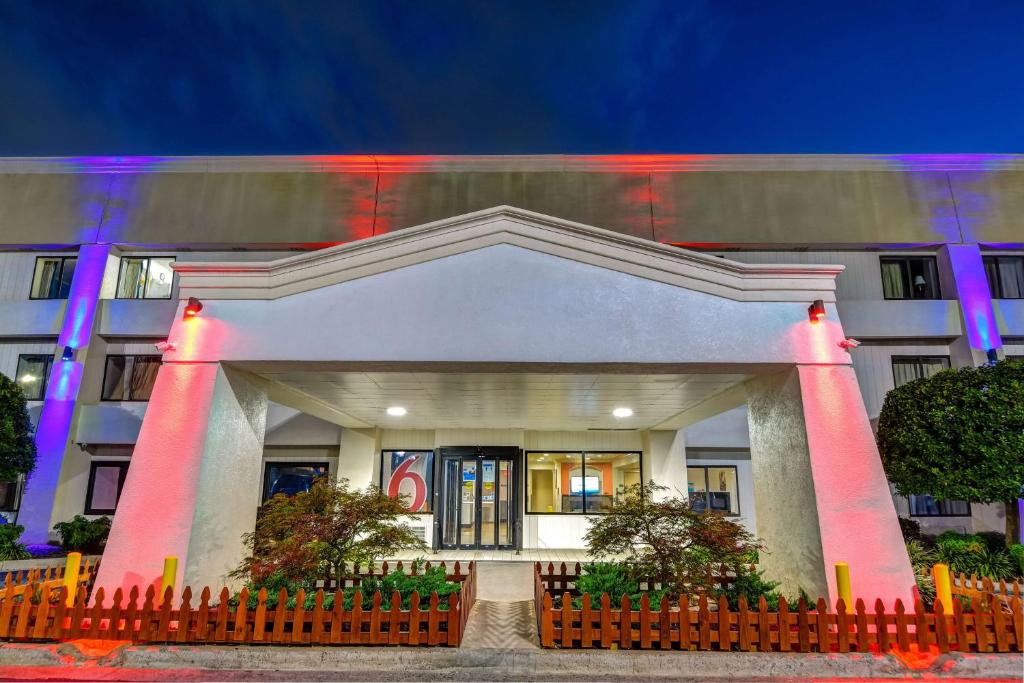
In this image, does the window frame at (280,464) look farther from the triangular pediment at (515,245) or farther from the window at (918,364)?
the window at (918,364)

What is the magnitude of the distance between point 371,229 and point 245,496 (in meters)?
11.0

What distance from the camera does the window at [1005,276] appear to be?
16.7 meters

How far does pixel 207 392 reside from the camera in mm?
→ 7406

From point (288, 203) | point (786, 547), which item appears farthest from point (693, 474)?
point (288, 203)

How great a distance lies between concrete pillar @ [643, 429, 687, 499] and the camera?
15273mm

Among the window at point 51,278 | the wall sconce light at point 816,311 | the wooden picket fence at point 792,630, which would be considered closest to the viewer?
the wooden picket fence at point 792,630

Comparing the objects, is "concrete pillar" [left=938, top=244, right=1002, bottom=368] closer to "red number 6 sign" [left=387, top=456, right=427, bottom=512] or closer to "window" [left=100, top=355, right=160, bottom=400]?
"red number 6 sign" [left=387, top=456, right=427, bottom=512]

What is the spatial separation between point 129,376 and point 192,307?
1149 cm

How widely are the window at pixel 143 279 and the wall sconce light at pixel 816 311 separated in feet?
58.4

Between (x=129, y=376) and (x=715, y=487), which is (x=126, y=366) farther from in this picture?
(x=715, y=487)

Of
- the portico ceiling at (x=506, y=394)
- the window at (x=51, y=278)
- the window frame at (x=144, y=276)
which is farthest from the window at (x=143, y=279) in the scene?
the portico ceiling at (x=506, y=394)

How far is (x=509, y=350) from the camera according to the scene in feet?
24.6

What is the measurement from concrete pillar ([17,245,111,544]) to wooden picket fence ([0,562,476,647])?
11.1 metres

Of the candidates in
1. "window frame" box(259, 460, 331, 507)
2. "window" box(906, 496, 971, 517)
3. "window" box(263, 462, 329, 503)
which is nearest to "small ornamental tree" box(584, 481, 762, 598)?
"window frame" box(259, 460, 331, 507)
